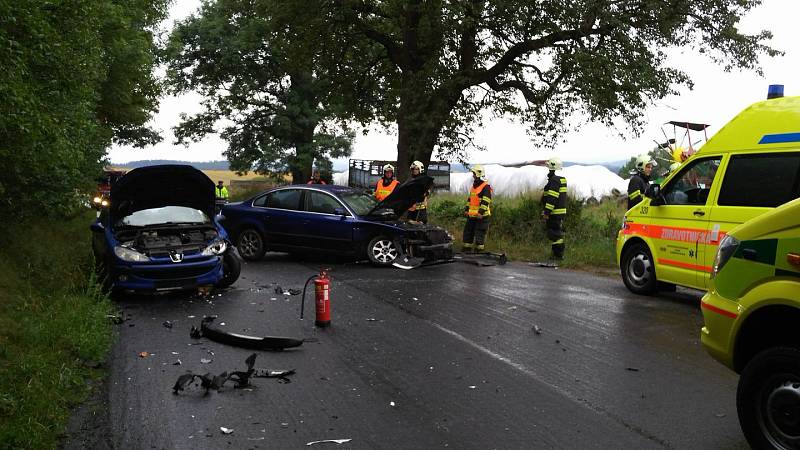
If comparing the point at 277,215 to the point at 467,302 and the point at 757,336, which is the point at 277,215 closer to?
the point at 467,302

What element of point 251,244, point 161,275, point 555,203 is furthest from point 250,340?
point 555,203

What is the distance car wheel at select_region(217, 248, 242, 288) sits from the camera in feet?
33.0

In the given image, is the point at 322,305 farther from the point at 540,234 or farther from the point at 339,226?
the point at 540,234

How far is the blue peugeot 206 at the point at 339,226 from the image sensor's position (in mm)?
12570

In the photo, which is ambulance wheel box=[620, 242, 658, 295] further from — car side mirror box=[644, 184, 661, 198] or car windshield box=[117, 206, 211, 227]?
car windshield box=[117, 206, 211, 227]

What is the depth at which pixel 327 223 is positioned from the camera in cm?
1284

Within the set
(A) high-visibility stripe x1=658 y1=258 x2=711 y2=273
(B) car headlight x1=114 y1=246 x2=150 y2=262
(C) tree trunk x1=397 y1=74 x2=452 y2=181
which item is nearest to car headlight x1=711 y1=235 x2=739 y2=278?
(A) high-visibility stripe x1=658 y1=258 x2=711 y2=273

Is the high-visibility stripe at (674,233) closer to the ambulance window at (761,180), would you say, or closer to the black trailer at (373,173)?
the ambulance window at (761,180)

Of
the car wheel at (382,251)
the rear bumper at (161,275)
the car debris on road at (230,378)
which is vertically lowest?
the car debris on road at (230,378)

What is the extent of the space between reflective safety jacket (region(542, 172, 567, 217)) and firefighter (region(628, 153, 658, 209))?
5.15 ft

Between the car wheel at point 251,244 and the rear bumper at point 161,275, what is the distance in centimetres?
402

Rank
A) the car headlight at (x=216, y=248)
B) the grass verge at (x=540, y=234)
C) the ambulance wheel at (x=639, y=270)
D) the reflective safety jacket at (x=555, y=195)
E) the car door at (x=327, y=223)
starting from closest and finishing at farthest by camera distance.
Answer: the car headlight at (x=216, y=248) → the ambulance wheel at (x=639, y=270) → the car door at (x=327, y=223) → the reflective safety jacket at (x=555, y=195) → the grass verge at (x=540, y=234)

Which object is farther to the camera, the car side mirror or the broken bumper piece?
the car side mirror

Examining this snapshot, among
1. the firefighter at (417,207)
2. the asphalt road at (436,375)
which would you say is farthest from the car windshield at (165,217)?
the firefighter at (417,207)
